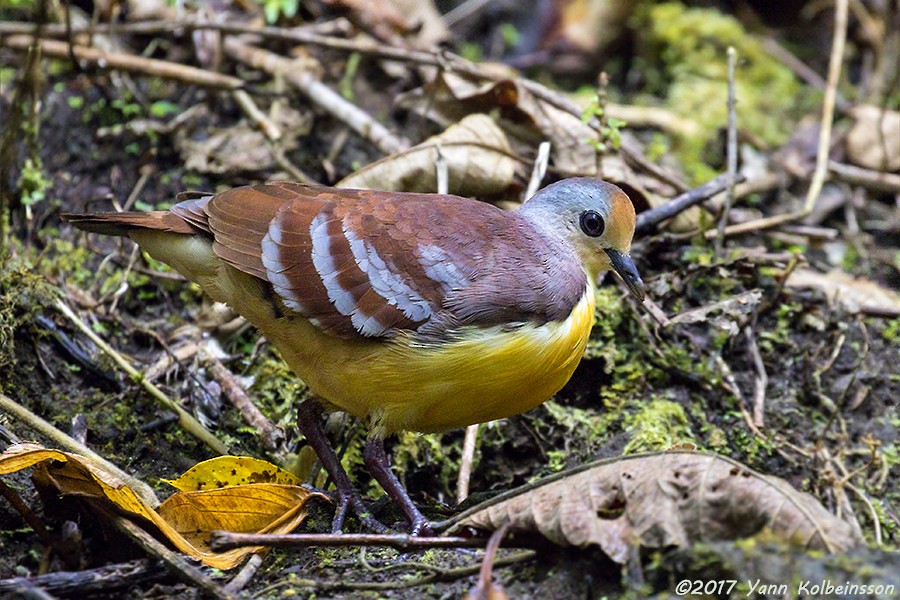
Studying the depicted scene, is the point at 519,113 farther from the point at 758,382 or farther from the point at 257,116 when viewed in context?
the point at 758,382

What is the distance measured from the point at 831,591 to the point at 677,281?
9.35 ft

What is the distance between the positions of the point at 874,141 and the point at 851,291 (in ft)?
5.47

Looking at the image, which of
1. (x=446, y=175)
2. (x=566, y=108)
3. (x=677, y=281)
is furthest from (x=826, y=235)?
(x=446, y=175)

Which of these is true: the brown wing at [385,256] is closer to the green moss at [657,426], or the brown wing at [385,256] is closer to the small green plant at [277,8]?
the green moss at [657,426]

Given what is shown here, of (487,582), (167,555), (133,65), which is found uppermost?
(133,65)

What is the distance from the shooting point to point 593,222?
4.31m

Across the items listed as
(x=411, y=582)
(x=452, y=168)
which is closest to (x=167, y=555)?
(x=411, y=582)

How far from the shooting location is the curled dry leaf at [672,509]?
2717 millimetres

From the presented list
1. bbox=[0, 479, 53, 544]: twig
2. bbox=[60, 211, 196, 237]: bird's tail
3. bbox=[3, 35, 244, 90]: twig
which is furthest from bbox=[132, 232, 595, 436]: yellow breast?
bbox=[3, 35, 244, 90]: twig

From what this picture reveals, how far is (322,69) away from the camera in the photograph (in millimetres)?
6688

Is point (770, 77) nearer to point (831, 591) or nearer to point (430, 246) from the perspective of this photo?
point (430, 246)

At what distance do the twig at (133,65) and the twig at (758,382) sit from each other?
3420mm

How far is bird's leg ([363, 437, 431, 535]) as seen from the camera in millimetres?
3750

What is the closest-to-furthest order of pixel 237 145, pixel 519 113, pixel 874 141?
pixel 519 113 < pixel 237 145 < pixel 874 141
